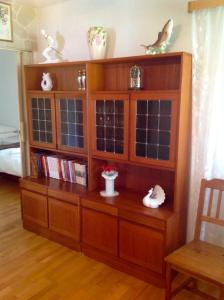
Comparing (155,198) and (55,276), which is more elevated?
(155,198)

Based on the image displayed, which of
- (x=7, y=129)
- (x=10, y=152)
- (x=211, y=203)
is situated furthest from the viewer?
(x=7, y=129)

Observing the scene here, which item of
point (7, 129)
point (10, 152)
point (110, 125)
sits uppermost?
point (110, 125)

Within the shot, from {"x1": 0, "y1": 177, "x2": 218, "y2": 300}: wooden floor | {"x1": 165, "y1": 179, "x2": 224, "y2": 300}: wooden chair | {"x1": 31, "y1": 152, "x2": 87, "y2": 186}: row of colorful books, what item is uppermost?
{"x1": 31, "y1": 152, "x2": 87, "y2": 186}: row of colorful books

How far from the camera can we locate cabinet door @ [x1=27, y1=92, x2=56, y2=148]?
289cm

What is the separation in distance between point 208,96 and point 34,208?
81.3 inches

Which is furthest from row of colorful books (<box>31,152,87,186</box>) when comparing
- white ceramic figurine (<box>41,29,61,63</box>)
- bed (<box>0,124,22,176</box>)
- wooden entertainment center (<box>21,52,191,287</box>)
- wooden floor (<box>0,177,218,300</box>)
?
white ceramic figurine (<box>41,29,61,63</box>)

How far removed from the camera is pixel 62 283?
7.59ft

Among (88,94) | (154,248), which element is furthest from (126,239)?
(88,94)

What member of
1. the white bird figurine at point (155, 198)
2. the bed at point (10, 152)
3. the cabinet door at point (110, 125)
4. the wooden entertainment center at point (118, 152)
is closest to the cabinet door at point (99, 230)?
the wooden entertainment center at point (118, 152)

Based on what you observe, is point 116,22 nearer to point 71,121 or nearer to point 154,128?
point 71,121

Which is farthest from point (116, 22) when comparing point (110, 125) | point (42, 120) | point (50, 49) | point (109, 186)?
point (109, 186)

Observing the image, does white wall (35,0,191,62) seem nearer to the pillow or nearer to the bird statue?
the bird statue

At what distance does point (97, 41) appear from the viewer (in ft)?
8.32

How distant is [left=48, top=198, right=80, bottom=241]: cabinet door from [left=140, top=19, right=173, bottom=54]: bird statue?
4.99ft
